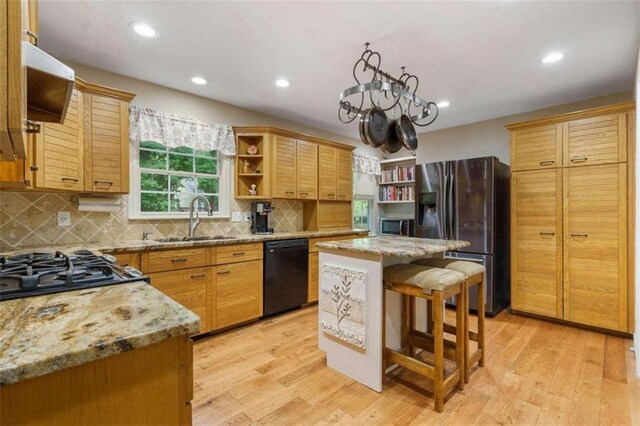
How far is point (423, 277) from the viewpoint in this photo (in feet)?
6.26

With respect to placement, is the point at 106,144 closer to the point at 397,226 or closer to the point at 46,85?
the point at 46,85

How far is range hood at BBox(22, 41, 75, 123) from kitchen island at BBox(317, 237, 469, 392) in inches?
64.9

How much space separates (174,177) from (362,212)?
316cm

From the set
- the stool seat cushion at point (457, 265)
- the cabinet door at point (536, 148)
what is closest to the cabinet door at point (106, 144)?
the stool seat cushion at point (457, 265)

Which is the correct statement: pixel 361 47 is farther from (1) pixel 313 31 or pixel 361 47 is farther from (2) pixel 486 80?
(2) pixel 486 80

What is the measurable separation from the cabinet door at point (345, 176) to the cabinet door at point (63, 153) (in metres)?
2.99

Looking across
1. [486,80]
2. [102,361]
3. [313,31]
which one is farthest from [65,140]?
[486,80]

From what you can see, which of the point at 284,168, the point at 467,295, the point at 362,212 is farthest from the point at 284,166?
the point at 467,295

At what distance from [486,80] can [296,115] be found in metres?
2.24

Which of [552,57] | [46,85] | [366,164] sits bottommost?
[46,85]

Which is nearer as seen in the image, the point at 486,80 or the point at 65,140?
the point at 65,140

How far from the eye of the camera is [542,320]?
3268 millimetres

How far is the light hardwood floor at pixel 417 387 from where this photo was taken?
1.77 metres

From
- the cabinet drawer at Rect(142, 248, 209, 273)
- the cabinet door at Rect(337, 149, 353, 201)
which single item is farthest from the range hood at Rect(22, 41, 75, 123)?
the cabinet door at Rect(337, 149, 353, 201)
